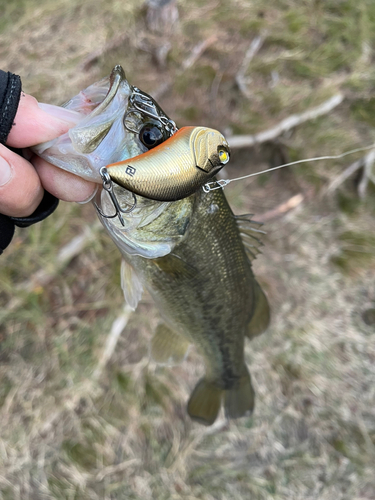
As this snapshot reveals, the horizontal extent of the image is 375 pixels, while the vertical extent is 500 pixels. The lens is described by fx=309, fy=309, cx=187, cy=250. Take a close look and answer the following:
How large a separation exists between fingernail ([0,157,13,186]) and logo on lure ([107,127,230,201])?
41cm

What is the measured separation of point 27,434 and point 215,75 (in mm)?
4044

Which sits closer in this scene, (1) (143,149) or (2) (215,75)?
(1) (143,149)

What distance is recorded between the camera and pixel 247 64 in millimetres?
3908

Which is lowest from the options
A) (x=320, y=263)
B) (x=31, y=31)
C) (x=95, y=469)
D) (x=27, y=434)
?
(x=320, y=263)

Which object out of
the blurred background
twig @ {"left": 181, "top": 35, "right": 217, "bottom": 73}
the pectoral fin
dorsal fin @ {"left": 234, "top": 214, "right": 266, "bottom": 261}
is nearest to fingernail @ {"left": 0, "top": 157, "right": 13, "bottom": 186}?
dorsal fin @ {"left": 234, "top": 214, "right": 266, "bottom": 261}

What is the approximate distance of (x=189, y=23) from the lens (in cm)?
406

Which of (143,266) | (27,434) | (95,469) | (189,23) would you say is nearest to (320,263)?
(143,266)

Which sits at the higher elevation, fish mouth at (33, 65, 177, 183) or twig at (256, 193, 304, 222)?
fish mouth at (33, 65, 177, 183)

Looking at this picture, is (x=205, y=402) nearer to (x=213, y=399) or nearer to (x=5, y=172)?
(x=213, y=399)

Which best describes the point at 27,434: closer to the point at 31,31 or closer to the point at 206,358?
the point at 206,358

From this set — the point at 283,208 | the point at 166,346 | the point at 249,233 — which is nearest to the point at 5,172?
the point at 249,233

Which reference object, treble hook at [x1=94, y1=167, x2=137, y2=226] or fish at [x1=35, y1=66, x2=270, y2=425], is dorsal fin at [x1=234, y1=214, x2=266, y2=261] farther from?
treble hook at [x1=94, y1=167, x2=137, y2=226]

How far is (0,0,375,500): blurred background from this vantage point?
2.36 metres

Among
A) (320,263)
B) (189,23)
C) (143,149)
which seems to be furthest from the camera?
(189,23)
